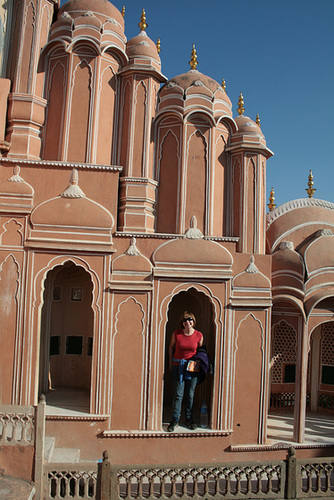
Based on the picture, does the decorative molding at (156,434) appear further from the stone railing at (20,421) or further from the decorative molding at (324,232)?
the decorative molding at (324,232)

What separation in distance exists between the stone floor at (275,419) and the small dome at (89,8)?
7.28 metres

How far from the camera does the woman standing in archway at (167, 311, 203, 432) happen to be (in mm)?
8086

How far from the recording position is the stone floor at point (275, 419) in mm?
8070

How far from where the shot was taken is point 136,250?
8.12 meters

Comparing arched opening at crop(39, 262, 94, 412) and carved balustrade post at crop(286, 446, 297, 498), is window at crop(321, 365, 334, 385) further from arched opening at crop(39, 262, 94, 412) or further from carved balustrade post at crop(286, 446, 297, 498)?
arched opening at crop(39, 262, 94, 412)

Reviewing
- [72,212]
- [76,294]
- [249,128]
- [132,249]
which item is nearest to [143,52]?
[249,128]

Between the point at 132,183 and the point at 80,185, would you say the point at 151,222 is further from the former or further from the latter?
the point at 80,185

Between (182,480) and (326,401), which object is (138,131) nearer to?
(182,480)

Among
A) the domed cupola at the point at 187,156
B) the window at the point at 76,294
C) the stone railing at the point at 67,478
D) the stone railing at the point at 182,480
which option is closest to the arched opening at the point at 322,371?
the domed cupola at the point at 187,156

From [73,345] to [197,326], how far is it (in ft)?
8.43

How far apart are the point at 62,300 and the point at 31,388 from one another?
2434 millimetres

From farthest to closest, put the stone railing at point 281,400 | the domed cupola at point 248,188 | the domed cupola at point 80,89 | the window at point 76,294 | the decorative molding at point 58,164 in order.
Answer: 1. the stone railing at point 281,400
2. the window at point 76,294
3. the domed cupola at point 248,188
4. the domed cupola at point 80,89
5. the decorative molding at point 58,164

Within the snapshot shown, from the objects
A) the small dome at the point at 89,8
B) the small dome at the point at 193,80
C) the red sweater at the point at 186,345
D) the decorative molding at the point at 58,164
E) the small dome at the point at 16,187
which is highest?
the small dome at the point at 89,8

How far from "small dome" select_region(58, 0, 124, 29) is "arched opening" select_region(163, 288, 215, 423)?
18.8ft
